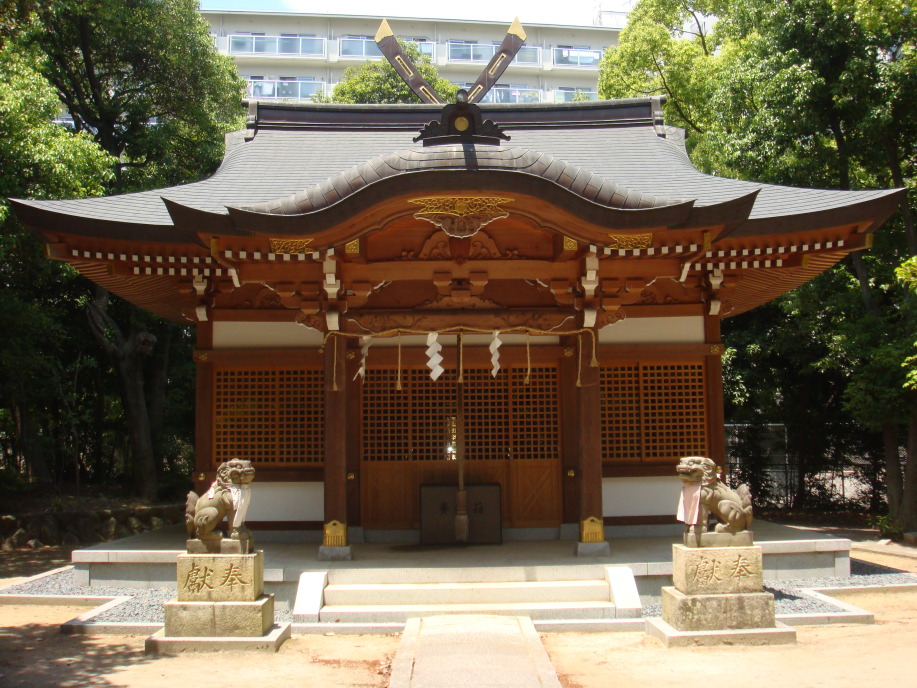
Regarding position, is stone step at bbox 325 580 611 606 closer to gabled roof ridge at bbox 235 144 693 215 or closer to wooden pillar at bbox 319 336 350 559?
wooden pillar at bbox 319 336 350 559

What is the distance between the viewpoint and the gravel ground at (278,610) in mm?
6816

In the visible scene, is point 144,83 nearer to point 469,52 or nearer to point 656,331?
point 656,331

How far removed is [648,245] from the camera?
7.62 meters

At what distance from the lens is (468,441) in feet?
30.6

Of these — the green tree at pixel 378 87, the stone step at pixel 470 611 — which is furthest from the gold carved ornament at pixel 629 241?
the green tree at pixel 378 87

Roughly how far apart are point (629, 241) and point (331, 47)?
3226 centimetres

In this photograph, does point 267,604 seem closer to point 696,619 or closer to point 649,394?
point 696,619

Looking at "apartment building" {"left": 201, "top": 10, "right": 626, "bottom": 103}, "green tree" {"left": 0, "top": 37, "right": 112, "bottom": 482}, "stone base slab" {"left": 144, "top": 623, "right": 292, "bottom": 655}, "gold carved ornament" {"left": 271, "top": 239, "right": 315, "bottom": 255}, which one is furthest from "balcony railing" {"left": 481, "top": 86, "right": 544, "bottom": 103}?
"stone base slab" {"left": 144, "top": 623, "right": 292, "bottom": 655}

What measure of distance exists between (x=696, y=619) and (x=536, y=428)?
366 cm

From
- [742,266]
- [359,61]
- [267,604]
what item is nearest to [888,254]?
[742,266]

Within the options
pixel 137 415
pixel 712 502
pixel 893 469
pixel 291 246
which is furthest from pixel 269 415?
pixel 893 469

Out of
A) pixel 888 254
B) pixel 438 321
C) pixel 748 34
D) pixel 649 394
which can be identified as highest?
pixel 748 34

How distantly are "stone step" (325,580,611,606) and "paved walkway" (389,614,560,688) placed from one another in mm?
488

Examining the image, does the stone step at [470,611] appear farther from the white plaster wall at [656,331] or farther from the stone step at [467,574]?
the white plaster wall at [656,331]
